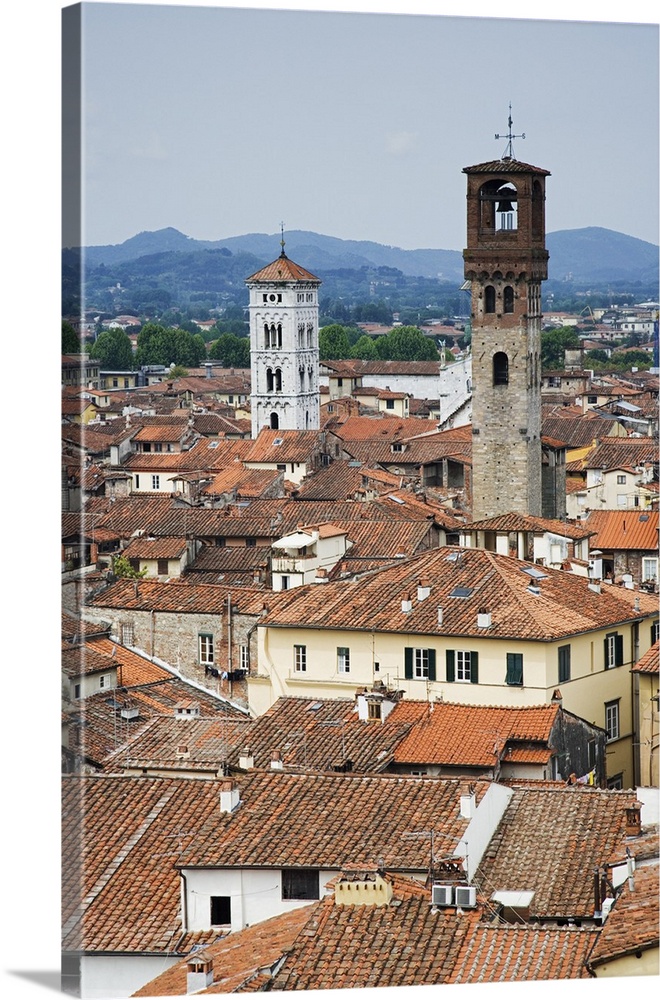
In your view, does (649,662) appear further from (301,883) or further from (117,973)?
(117,973)

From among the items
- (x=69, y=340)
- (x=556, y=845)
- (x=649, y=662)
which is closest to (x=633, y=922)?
(x=556, y=845)

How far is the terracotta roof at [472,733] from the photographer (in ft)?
42.6

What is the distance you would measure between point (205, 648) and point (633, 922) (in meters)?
9.89

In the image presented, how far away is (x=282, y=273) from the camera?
181 feet

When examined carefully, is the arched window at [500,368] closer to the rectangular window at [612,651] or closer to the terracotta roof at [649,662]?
the rectangular window at [612,651]

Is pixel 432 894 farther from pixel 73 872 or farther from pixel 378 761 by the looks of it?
pixel 378 761

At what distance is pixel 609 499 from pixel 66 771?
72.7ft

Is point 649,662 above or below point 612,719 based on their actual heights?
above

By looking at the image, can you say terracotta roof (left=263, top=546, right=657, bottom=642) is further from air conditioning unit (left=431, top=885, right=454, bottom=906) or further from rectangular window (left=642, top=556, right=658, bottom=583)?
air conditioning unit (left=431, top=885, right=454, bottom=906)

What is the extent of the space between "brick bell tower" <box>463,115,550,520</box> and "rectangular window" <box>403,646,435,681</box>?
48.7ft

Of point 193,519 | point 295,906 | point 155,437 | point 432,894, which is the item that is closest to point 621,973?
point 432,894

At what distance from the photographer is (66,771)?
8.62 m

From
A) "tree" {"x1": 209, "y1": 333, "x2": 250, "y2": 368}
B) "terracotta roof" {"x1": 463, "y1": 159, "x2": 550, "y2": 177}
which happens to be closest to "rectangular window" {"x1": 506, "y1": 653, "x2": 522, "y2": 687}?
"terracotta roof" {"x1": 463, "y1": 159, "x2": 550, "y2": 177}

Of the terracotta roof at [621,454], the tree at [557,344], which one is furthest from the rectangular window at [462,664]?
the tree at [557,344]
